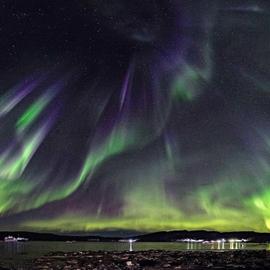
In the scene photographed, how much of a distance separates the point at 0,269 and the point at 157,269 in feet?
63.4

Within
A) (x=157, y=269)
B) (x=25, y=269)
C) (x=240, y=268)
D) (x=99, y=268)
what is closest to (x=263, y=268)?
(x=240, y=268)

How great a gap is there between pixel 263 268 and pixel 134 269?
15.6m

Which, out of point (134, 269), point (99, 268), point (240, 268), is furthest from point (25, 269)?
point (240, 268)

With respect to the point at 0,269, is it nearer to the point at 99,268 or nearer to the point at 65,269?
the point at 65,269

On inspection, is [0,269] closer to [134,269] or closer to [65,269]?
[65,269]

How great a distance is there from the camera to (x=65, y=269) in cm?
5469

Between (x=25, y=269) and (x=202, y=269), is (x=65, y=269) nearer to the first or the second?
(x=25, y=269)

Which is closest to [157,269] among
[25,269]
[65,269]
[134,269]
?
[134,269]

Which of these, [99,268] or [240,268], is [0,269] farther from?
[240,268]

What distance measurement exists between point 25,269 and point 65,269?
19.6 feet

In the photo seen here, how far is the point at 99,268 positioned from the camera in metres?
56.6

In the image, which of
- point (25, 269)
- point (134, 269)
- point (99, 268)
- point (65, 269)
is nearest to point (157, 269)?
point (134, 269)

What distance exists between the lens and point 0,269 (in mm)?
56312

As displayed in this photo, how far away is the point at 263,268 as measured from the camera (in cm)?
5556
